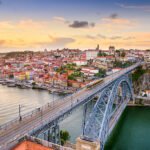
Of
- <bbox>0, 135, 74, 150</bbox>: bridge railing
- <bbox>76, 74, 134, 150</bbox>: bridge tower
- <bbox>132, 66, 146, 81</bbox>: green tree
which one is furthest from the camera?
<bbox>132, 66, 146, 81</bbox>: green tree

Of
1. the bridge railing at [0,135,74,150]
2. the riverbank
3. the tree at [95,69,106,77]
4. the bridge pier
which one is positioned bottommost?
the riverbank

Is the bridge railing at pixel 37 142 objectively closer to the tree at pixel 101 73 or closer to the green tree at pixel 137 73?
the green tree at pixel 137 73

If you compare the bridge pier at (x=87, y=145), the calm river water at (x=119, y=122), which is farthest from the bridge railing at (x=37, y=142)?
the calm river water at (x=119, y=122)

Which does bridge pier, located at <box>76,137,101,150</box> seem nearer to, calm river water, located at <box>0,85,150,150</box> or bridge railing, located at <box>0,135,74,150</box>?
calm river water, located at <box>0,85,150,150</box>

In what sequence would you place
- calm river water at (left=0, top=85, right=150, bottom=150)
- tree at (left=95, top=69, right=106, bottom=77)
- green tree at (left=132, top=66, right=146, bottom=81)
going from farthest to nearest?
tree at (left=95, top=69, right=106, bottom=77), green tree at (left=132, top=66, right=146, bottom=81), calm river water at (left=0, top=85, right=150, bottom=150)

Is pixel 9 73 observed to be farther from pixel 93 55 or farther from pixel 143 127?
pixel 143 127

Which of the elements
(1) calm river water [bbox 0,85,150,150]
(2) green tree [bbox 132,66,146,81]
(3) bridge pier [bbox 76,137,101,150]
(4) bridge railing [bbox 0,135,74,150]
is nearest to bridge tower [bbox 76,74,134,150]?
(3) bridge pier [bbox 76,137,101,150]

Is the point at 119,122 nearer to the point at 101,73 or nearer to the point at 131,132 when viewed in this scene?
the point at 131,132

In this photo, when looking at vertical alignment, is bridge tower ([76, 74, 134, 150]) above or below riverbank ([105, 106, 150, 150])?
above

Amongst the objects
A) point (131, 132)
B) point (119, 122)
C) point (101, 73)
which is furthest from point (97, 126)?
point (101, 73)
